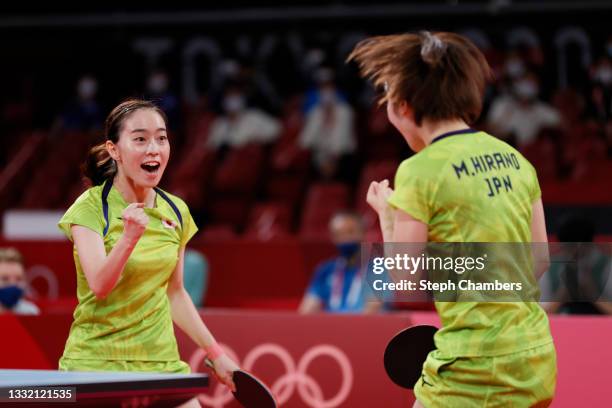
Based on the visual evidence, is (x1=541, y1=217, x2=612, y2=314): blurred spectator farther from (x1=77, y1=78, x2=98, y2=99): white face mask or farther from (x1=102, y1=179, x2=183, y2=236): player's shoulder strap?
(x1=77, y1=78, x2=98, y2=99): white face mask

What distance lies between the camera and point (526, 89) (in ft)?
36.2

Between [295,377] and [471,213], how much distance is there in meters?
2.82

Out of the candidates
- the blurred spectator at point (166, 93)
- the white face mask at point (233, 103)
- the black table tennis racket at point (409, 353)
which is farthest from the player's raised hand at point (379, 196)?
the blurred spectator at point (166, 93)

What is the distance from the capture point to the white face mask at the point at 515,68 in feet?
37.6

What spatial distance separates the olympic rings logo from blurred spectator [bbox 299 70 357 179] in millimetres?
5607

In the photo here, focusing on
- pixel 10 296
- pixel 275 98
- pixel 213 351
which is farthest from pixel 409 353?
pixel 275 98

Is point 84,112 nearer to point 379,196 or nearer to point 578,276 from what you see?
point 578,276

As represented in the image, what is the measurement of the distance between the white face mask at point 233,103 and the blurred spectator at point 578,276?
20.6 ft

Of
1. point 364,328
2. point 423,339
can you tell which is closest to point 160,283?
point 423,339

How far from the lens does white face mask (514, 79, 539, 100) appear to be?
35.9ft

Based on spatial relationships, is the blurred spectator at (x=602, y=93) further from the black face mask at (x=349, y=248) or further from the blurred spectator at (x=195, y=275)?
the blurred spectator at (x=195, y=275)

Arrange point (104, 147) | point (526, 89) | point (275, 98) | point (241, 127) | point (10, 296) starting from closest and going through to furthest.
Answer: point (104, 147) < point (10, 296) < point (526, 89) < point (241, 127) < point (275, 98)

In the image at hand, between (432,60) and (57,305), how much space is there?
6036mm

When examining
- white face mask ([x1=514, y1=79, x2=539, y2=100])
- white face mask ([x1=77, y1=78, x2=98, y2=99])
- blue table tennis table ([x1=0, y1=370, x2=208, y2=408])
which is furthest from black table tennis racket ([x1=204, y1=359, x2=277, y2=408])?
white face mask ([x1=77, y1=78, x2=98, y2=99])
